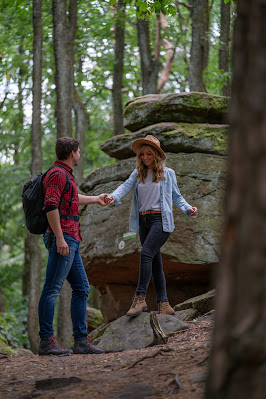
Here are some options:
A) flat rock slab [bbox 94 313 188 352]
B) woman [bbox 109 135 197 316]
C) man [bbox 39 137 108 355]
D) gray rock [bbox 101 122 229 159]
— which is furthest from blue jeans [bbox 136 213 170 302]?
gray rock [bbox 101 122 229 159]

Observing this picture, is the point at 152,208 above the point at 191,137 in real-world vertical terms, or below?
below

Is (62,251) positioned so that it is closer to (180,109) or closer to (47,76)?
(180,109)

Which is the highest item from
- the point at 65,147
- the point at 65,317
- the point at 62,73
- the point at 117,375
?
the point at 62,73

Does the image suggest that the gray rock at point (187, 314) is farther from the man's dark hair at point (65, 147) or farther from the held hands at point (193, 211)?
the man's dark hair at point (65, 147)

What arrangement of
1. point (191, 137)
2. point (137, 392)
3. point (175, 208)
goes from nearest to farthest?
point (137, 392)
point (175, 208)
point (191, 137)

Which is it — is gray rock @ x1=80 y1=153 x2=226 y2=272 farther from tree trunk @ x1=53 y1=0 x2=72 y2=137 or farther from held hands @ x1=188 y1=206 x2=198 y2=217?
tree trunk @ x1=53 y1=0 x2=72 y2=137

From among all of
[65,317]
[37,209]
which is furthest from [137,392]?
[65,317]

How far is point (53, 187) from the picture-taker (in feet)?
18.9

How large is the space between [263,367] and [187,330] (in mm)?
4305

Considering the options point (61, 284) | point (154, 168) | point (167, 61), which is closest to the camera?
point (61, 284)

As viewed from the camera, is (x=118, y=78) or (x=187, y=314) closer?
(x=187, y=314)

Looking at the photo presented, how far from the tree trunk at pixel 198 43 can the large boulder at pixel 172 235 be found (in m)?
4.22

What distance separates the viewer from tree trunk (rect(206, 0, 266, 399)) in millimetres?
1928

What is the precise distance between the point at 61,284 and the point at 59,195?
39.7 inches
